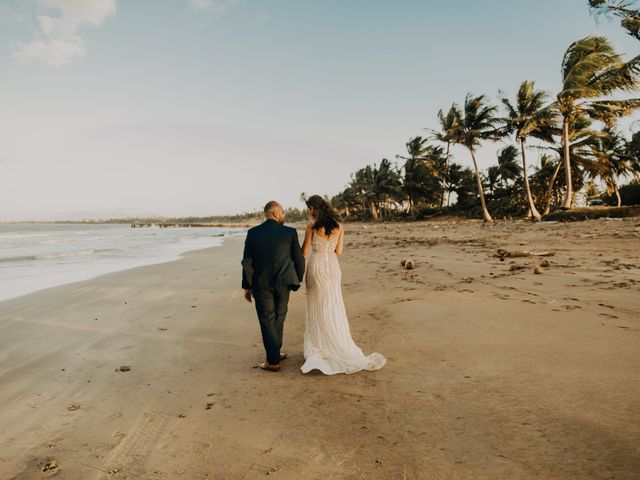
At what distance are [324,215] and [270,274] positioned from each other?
0.89 meters

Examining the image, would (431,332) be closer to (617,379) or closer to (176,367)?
(617,379)

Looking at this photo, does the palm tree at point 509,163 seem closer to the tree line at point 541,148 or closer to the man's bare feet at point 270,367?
the tree line at point 541,148

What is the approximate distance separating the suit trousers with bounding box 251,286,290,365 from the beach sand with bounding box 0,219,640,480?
24cm

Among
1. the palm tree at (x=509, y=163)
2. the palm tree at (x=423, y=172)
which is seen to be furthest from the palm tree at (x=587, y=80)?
the palm tree at (x=423, y=172)

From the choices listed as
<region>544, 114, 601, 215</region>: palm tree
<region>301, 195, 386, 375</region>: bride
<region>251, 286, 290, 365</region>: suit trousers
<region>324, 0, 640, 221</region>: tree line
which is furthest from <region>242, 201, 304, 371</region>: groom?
<region>544, 114, 601, 215</region>: palm tree

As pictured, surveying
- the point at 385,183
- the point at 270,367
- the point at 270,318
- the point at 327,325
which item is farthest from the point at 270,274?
the point at 385,183

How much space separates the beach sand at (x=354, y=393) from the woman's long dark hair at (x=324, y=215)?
160cm

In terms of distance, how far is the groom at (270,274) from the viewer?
13.4ft

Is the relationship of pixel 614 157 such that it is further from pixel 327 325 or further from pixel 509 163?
pixel 327 325

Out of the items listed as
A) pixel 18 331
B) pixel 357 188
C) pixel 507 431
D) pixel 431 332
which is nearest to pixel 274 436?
pixel 507 431

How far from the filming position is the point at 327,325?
4066 millimetres

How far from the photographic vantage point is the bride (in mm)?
3982

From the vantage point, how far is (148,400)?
347cm

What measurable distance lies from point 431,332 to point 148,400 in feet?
11.2
